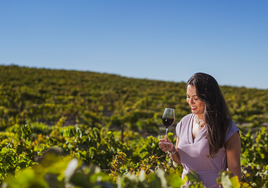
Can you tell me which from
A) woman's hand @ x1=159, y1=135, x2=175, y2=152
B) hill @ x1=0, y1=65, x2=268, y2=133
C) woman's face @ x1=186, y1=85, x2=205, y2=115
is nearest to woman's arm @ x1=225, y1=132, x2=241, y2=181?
woman's face @ x1=186, y1=85, x2=205, y2=115

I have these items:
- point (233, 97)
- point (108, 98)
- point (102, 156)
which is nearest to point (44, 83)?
point (108, 98)

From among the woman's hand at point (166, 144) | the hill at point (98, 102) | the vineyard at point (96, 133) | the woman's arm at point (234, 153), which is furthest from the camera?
the hill at point (98, 102)

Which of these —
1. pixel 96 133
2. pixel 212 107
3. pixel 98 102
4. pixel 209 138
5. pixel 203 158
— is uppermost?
pixel 212 107

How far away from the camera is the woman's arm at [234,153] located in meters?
1.51

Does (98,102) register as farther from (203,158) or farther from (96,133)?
(203,158)

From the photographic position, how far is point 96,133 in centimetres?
289

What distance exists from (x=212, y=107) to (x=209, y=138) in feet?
0.78

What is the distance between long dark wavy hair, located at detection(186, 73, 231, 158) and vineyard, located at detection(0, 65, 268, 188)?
0.44m

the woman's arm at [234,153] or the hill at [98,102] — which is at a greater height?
the woman's arm at [234,153]

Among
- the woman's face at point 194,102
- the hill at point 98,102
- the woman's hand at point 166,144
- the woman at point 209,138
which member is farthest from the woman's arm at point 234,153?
the hill at point 98,102

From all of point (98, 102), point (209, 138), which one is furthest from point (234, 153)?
point (98, 102)

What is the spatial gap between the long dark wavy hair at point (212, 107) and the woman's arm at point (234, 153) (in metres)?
0.07

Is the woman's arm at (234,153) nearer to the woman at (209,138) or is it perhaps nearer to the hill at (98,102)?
the woman at (209,138)

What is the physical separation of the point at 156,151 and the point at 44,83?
1496cm
